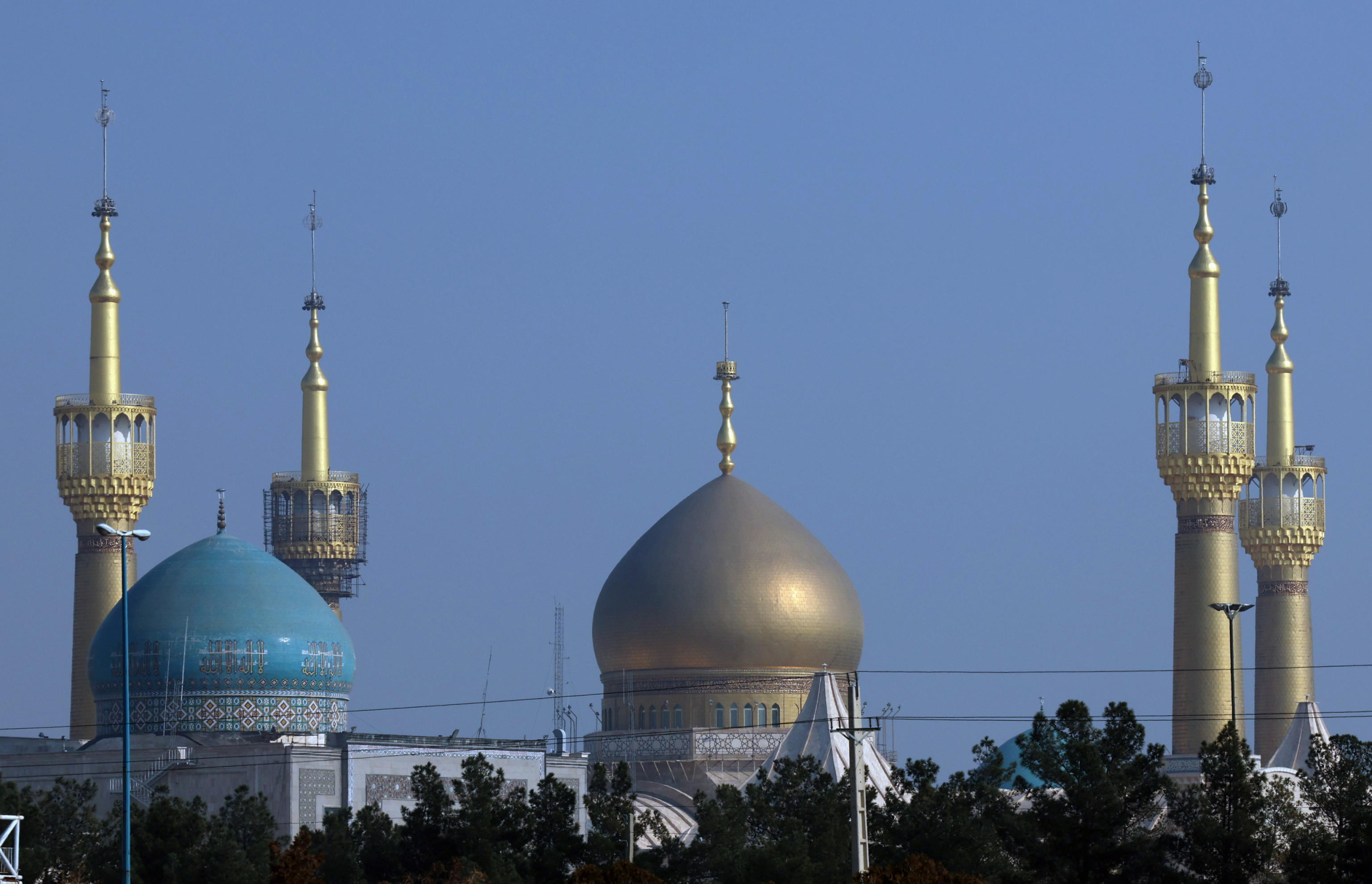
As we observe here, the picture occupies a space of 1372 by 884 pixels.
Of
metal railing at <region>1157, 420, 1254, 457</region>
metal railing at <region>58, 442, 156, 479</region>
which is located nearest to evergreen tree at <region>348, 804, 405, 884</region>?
metal railing at <region>58, 442, 156, 479</region>

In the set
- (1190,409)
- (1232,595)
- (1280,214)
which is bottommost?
(1232,595)

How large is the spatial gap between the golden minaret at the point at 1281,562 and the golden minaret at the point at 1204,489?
7351 millimetres

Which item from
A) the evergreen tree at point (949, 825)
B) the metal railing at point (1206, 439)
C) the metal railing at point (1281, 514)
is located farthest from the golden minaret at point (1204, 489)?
the evergreen tree at point (949, 825)

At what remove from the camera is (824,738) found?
2094 inches

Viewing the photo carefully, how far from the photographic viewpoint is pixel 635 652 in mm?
59344

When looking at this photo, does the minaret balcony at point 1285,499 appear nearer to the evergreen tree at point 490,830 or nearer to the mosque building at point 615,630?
the mosque building at point 615,630

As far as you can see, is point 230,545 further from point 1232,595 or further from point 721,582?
point 1232,595

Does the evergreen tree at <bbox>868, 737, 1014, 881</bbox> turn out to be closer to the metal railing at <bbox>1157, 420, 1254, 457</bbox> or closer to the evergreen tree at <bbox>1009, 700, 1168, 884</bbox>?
the evergreen tree at <bbox>1009, 700, 1168, 884</bbox>

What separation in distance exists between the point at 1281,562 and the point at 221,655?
30.4 m

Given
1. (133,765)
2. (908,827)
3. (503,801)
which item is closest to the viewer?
(908,827)

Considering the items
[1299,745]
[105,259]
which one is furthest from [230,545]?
[1299,745]

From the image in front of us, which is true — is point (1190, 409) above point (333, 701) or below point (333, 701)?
above

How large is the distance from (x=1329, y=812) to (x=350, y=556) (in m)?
32.3

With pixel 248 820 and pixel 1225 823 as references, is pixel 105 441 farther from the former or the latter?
pixel 1225 823
